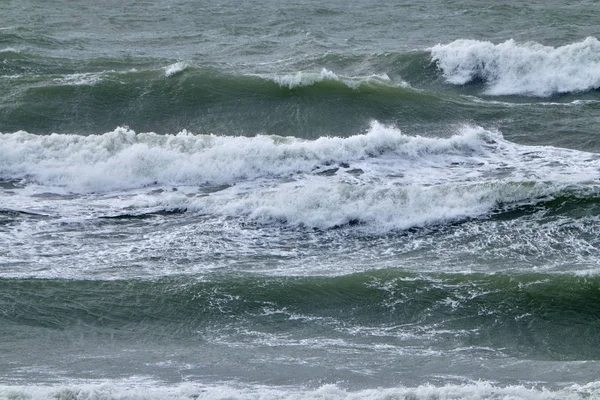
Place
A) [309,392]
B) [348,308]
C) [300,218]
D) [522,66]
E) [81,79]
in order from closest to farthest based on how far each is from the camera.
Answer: [309,392]
[348,308]
[300,218]
[81,79]
[522,66]

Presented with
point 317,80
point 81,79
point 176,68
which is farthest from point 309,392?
point 81,79

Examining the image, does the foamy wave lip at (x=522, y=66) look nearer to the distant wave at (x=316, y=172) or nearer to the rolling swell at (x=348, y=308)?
the distant wave at (x=316, y=172)

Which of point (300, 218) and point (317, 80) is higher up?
point (317, 80)

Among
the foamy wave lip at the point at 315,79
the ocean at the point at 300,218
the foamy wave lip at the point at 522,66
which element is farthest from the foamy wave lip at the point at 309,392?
the foamy wave lip at the point at 522,66

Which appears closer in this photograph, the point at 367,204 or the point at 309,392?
the point at 309,392

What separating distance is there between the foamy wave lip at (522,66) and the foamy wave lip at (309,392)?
1292 centimetres

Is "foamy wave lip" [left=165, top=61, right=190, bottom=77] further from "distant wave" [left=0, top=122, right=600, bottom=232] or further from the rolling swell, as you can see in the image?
the rolling swell

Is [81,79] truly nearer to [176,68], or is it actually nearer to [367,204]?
[176,68]

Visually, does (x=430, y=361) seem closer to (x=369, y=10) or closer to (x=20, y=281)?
(x=20, y=281)

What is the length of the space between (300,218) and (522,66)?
9903 millimetres

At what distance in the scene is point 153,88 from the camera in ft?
65.6

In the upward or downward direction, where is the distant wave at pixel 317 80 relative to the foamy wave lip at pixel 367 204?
upward

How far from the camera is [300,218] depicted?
13.6 m

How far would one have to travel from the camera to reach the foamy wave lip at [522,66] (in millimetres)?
20734
